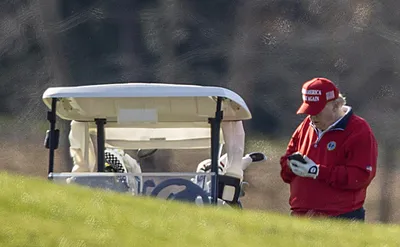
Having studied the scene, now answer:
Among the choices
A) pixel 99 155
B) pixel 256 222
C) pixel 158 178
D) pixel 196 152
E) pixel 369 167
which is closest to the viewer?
pixel 256 222

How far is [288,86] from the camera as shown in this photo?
44.2 feet

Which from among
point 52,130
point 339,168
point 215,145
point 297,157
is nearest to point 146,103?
point 215,145

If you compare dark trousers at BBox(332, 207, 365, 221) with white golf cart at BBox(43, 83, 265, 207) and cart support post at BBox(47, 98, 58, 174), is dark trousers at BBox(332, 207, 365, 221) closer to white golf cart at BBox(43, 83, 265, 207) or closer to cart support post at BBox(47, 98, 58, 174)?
white golf cart at BBox(43, 83, 265, 207)

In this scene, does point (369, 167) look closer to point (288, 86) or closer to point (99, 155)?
point (99, 155)

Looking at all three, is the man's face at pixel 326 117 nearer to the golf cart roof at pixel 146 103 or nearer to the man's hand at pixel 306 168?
the man's hand at pixel 306 168

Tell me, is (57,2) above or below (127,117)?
above

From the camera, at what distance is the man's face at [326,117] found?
702 centimetres

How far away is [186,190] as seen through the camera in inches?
301

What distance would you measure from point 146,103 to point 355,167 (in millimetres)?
1880

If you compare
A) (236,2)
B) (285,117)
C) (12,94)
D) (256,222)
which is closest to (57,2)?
(12,94)

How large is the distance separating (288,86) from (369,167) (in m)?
6.58

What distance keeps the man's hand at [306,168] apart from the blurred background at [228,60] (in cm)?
589

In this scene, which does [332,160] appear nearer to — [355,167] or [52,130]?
[355,167]

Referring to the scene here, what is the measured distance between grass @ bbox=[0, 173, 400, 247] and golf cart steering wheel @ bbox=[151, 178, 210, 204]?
2296 mm
